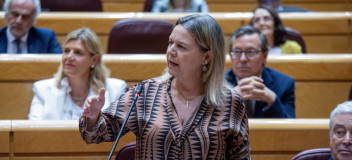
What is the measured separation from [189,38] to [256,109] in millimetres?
417

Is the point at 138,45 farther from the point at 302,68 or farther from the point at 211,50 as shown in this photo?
the point at 211,50

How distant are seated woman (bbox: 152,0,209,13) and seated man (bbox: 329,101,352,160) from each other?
0.87 m

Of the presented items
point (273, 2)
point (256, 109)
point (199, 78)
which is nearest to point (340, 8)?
point (273, 2)

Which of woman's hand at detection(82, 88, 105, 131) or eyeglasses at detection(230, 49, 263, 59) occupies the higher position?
woman's hand at detection(82, 88, 105, 131)

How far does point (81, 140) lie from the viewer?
0.79 metres

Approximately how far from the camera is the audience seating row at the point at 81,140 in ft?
2.55

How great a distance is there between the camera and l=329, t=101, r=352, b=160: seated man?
70 cm

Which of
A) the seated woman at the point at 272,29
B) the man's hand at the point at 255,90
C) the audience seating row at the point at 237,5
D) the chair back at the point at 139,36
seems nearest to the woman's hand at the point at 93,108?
the man's hand at the point at 255,90

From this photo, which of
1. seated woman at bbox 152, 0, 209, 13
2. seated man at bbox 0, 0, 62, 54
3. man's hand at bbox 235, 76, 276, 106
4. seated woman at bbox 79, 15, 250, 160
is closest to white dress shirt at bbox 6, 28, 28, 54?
seated man at bbox 0, 0, 62, 54

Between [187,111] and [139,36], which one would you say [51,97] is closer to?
[139,36]

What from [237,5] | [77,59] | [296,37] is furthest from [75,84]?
[237,5]

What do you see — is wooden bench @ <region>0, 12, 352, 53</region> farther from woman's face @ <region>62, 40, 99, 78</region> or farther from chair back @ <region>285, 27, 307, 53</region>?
woman's face @ <region>62, 40, 99, 78</region>

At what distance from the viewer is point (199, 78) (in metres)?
0.58

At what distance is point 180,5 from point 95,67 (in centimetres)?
59
